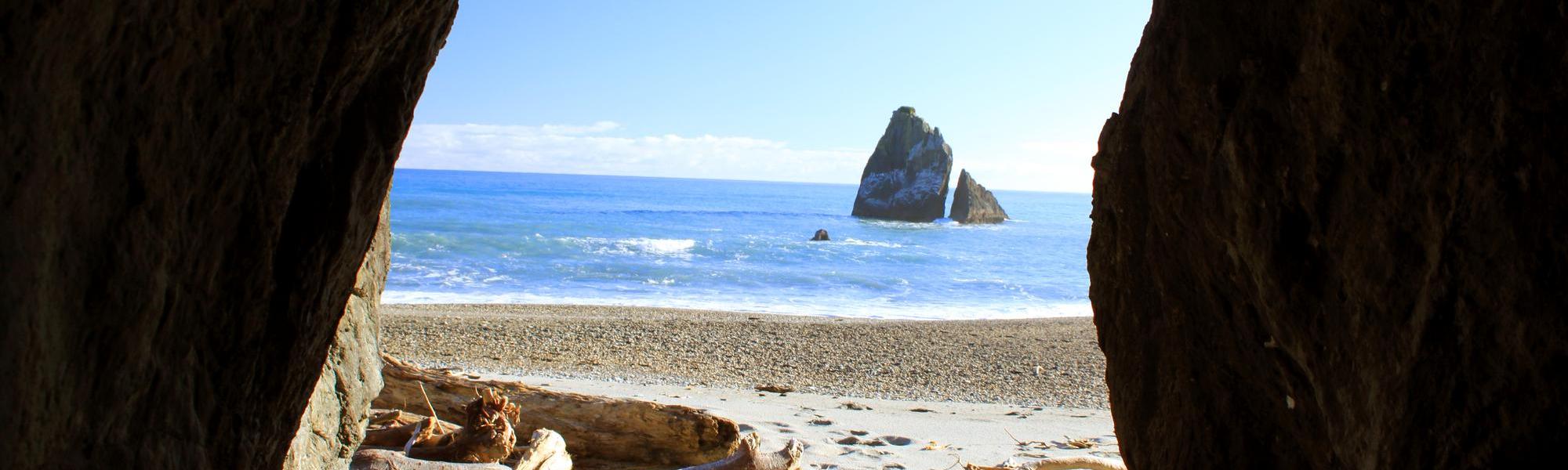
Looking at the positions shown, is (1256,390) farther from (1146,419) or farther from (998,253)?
(998,253)

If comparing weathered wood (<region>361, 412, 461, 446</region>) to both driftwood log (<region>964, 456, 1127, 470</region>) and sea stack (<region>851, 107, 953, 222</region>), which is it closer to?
driftwood log (<region>964, 456, 1127, 470</region>)

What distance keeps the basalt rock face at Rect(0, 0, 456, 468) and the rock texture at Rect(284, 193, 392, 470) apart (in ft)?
5.45

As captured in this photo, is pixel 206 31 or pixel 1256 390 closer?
pixel 206 31

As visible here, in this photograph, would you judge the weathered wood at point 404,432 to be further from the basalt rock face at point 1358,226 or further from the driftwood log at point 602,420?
the basalt rock face at point 1358,226

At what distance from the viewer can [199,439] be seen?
6.54ft

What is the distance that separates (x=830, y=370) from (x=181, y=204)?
965 cm

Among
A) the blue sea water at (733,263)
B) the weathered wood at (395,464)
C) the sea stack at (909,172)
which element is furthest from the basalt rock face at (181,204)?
the sea stack at (909,172)

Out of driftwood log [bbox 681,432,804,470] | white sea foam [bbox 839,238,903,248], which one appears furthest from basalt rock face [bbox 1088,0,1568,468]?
white sea foam [bbox 839,238,903,248]

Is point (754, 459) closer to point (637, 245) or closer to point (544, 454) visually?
point (544, 454)

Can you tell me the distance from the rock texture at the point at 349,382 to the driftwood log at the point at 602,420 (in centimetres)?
123

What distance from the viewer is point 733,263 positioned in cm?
2977

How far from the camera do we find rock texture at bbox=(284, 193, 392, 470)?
384 cm

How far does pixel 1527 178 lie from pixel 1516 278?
0.58 ft

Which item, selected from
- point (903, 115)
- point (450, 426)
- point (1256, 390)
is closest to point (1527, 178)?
point (1256, 390)
